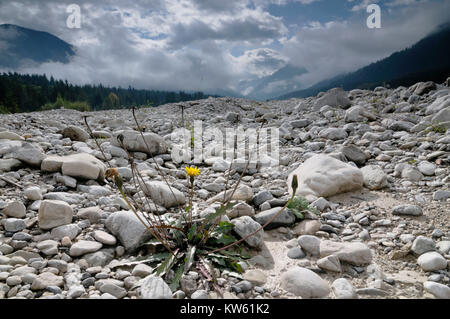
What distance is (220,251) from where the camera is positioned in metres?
2.37

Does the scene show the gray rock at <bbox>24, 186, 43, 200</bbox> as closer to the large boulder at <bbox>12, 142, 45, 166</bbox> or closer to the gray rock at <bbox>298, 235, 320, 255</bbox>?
the large boulder at <bbox>12, 142, 45, 166</bbox>

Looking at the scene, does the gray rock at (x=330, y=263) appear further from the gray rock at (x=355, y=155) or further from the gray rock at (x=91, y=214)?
the gray rock at (x=355, y=155)

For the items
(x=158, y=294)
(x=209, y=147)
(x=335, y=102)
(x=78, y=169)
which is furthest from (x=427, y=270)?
(x=335, y=102)

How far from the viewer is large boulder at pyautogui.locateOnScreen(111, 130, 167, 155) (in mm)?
5551

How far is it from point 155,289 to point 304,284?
1.12 metres

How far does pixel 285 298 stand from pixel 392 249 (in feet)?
4.21

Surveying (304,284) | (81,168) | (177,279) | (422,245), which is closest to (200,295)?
(177,279)

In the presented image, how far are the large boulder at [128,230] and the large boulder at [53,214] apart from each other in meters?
0.43

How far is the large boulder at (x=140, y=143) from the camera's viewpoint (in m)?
5.55

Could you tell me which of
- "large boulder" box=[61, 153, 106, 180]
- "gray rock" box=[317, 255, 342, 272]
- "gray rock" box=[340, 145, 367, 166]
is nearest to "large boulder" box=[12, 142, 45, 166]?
"large boulder" box=[61, 153, 106, 180]

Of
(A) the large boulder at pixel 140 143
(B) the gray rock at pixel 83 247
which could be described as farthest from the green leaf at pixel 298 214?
(A) the large boulder at pixel 140 143

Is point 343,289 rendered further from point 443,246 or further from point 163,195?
point 163,195

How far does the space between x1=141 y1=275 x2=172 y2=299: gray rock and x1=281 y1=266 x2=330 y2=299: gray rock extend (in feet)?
2.99

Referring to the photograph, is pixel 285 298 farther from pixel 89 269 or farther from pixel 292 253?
pixel 89 269
